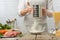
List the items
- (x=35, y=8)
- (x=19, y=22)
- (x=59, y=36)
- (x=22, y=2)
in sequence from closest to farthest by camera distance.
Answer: (x=59, y=36), (x=35, y=8), (x=22, y=2), (x=19, y=22)

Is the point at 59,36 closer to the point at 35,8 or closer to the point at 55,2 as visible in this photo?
the point at 35,8

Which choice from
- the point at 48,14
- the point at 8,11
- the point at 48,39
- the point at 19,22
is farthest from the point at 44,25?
the point at 8,11

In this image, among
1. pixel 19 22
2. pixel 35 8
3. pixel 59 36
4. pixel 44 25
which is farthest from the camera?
pixel 19 22

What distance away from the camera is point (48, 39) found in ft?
2.74

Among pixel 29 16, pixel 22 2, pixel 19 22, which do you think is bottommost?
pixel 19 22

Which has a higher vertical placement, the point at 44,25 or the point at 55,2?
the point at 55,2

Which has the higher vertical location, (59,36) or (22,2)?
(22,2)

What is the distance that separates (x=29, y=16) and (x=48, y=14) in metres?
0.15

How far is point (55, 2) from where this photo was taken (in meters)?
1.96

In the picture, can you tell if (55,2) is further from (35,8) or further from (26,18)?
(35,8)

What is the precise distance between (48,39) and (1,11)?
1.29 m

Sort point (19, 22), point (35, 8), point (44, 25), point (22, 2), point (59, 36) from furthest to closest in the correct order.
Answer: point (19, 22) → point (22, 2) → point (44, 25) → point (35, 8) → point (59, 36)

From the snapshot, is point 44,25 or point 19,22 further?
point 19,22

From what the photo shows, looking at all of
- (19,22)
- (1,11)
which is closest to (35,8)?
(19,22)
